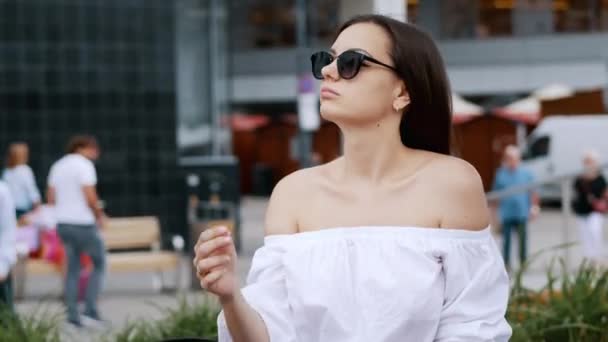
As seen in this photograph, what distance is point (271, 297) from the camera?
304 centimetres

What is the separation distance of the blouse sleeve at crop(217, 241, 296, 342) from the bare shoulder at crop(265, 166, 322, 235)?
52mm

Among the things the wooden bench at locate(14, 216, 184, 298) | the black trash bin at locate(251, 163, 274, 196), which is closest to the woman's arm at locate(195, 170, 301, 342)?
the wooden bench at locate(14, 216, 184, 298)

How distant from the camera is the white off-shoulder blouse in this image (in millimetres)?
2938

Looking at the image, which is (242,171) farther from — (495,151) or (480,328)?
(480,328)

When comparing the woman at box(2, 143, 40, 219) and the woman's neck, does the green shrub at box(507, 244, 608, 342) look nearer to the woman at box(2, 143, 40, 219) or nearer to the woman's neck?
the woman's neck

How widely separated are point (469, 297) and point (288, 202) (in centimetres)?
48

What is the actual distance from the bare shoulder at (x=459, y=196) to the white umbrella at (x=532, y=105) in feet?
117

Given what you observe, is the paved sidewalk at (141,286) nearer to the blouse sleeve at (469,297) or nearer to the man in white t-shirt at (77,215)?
the man in white t-shirt at (77,215)

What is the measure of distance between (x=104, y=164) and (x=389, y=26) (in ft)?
50.9

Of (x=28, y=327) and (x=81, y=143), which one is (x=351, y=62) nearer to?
(x=28, y=327)

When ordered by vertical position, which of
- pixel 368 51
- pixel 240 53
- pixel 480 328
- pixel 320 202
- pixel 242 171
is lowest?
pixel 242 171

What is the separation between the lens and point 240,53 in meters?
41.9

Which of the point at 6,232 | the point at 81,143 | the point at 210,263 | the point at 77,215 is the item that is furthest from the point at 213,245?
the point at 77,215

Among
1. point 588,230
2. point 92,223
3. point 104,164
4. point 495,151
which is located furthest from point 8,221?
point 495,151
